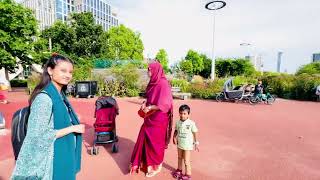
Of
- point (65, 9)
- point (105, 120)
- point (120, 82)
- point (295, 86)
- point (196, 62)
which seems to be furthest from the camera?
point (65, 9)

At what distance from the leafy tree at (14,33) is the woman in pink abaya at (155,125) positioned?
63.7ft

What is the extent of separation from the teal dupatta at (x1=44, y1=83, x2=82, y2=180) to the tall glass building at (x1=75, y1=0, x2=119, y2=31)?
8280 cm

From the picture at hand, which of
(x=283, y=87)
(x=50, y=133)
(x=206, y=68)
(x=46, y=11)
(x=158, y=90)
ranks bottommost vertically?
(x=50, y=133)

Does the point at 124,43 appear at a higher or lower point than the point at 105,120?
higher

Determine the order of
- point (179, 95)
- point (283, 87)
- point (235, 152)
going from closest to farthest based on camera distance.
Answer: point (235, 152), point (179, 95), point (283, 87)

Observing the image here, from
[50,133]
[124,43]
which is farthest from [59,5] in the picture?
[50,133]

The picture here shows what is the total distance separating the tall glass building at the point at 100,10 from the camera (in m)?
82.3

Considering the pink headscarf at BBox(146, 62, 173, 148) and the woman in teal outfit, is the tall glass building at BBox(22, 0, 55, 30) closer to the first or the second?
the pink headscarf at BBox(146, 62, 173, 148)

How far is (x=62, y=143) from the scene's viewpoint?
76.9 inches

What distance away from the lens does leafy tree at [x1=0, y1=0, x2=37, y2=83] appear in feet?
63.7

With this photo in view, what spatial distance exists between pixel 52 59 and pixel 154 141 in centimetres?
230

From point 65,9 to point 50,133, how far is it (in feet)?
288

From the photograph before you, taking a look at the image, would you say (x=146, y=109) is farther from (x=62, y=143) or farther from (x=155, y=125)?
(x=62, y=143)

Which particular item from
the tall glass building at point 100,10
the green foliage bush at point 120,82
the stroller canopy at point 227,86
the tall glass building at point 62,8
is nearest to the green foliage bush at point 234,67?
the stroller canopy at point 227,86
